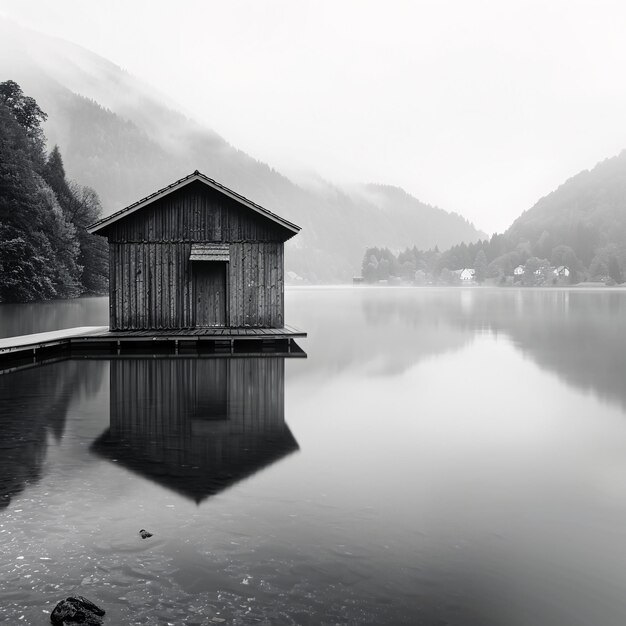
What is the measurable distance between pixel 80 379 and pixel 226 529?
11.9 metres

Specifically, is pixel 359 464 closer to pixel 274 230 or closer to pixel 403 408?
pixel 403 408

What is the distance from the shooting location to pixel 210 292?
25.6m

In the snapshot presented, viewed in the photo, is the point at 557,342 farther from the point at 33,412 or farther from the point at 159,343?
the point at 33,412

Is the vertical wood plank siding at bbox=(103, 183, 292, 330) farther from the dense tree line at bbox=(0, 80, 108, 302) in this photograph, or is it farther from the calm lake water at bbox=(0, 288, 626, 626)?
the dense tree line at bbox=(0, 80, 108, 302)

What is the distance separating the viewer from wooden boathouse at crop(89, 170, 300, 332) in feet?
81.3

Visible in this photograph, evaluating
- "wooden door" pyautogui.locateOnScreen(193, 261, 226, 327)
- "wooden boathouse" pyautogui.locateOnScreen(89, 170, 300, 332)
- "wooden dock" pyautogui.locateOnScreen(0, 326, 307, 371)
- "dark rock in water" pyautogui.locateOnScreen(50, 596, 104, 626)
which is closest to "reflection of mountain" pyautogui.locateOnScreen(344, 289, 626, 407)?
"wooden dock" pyautogui.locateOnScreen(0, 326, 307, 371)

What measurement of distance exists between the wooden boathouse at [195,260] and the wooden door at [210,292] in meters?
0.04

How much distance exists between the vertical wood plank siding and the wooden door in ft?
1.01

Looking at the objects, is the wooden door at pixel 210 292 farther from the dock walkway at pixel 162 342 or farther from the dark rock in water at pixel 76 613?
the dark rock in water at pixel 76 613

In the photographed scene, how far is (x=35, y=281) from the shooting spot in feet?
178

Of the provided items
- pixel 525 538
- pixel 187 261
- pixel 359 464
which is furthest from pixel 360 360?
pixel 525 538

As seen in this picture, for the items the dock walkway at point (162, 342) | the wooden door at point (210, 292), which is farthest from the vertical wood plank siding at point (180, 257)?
the dock walkway at point (162, 342)

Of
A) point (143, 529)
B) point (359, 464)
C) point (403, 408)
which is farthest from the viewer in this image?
point (403, 408)

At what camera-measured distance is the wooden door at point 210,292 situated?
83.4 ft
